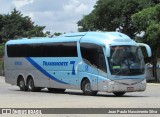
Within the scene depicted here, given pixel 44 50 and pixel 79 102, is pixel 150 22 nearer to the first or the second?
pixel 44 50

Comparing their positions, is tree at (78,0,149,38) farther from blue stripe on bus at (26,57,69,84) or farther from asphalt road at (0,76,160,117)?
asphalt road at (0,76,160,117)

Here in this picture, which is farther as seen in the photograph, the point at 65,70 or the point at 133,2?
the point at 133,2

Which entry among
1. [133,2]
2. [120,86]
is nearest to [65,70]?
[120,86]

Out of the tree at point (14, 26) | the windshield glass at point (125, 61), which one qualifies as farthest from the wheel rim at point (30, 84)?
the tree at point (14, 26)

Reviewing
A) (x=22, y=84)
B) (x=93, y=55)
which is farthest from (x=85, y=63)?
(x=22, y=84)

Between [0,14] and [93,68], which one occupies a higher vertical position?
[0,14]

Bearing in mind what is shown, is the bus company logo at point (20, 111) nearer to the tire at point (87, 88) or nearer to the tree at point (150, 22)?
the tire at point (87, 88)

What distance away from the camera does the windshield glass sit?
26.4 m

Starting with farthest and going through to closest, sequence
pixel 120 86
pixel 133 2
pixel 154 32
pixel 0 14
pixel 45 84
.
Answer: pixel 0 14, pixel 133 2, pixel 154 32, pixel 45 84, pixel 120 86

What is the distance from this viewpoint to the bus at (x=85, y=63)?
2647cm

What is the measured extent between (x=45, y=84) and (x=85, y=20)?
29150 millimetres

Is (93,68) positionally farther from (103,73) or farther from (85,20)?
(85,20)

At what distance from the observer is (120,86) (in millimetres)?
26359

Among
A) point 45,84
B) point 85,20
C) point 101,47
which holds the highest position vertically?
point 85,20
